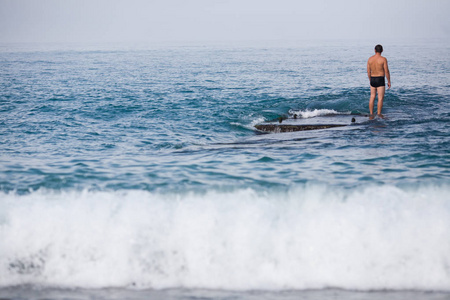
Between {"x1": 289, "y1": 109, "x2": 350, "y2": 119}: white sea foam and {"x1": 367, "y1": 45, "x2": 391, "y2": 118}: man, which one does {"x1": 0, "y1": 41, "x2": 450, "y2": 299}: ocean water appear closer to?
{"x1": 367, "y1": 45, "x2": 391, "y2": 118}: man

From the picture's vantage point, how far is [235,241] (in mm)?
5594

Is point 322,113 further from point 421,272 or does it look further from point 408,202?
point 421,272

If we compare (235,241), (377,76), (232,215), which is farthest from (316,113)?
(235,241)

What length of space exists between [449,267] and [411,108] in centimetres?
1047

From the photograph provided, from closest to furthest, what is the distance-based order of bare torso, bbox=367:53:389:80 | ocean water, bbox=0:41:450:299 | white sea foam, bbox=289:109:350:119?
1. ocean water, bbox=0:41:450:299
2. bare torso, bbox=367:53:389:80
3. white sea foam, bbox=289:109:350:119

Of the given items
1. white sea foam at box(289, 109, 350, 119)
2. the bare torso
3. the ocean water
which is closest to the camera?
the ocean water

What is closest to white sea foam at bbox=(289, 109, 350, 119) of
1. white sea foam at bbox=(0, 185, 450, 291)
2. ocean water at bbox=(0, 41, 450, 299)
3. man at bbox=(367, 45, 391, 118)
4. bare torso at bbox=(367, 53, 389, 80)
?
man at bbox=(367, 45, 391, 118)

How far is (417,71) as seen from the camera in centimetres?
2667

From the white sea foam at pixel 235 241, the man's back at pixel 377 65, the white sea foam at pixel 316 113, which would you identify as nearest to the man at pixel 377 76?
the man's back at pixel 377 65

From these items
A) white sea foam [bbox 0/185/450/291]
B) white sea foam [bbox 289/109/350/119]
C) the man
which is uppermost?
the man

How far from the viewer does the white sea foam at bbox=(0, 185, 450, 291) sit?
16.8ft

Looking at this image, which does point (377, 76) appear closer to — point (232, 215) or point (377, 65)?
point (377, 65)

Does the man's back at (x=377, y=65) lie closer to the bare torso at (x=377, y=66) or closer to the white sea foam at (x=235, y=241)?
the bare torso at (x=377, y=66)

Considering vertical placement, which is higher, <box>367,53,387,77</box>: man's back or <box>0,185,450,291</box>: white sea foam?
<box>367,53,387,77</box>: man's back
